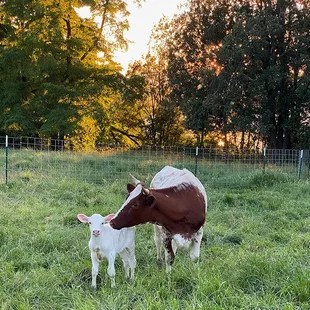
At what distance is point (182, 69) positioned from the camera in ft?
64.2

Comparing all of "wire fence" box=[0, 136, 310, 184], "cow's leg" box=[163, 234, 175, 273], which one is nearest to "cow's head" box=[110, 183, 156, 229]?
"cow's leg" box=[163, 234, 175, 273]

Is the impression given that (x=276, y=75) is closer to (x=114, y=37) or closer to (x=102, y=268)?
(x=114, y=37)

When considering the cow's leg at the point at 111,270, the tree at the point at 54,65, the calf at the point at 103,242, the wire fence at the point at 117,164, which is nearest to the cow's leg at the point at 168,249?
the calf at the point at 103,242

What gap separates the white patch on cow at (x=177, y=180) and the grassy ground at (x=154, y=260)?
0.74m

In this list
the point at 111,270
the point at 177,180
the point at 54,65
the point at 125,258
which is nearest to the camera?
the point at 111,270

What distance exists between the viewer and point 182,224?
11.5 feet

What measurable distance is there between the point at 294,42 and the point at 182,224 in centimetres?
1582

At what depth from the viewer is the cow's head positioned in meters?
3.22

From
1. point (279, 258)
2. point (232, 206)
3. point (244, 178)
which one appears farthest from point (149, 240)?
point (244, 178)

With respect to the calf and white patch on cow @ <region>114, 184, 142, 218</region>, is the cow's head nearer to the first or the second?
white patch on cow @ <region>114, 184, 142, 218</region>

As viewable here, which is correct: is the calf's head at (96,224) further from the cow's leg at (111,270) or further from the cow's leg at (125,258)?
the cow's leg at (125,258)

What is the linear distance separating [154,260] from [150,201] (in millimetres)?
1113

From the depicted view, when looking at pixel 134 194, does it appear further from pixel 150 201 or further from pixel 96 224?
pixel 96 224

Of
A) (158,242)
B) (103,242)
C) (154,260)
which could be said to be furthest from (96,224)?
(154,260)
